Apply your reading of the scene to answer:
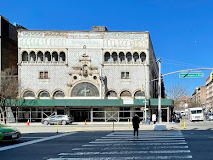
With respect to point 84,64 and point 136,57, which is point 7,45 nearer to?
point 84,64

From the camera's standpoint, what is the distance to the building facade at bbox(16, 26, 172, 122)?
154 ft

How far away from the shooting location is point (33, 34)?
47.2m

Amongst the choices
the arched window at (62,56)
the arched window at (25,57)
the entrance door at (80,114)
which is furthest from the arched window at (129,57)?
the arched window at (25,57)

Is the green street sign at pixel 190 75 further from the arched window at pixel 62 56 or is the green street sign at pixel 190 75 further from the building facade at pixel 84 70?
the arched window at pixel 62 56

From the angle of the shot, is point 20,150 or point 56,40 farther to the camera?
point 56,40

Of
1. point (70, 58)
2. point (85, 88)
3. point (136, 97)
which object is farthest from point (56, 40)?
point (136, 97)

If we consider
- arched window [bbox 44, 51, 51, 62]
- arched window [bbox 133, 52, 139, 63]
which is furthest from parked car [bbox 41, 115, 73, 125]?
arched window [bbox 133, 52, 139, 63]

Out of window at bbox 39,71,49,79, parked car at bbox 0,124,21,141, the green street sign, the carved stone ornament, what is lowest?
parked car at bbox 0,124,21,141

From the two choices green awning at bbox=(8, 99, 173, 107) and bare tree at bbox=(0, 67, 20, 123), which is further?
green awning at bbox=(8, 99, 173, 107)

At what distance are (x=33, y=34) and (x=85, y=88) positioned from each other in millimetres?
12161

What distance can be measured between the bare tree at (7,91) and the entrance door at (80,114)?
937 centimetres

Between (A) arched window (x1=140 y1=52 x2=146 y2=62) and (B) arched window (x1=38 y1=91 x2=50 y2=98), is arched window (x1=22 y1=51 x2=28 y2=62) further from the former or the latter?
(A) arched window (x1=140 y1=52 x2=146 y2=62)

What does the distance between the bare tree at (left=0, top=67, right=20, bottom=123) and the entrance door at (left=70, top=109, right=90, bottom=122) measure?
30.8 feet

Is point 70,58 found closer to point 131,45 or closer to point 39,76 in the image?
point 39,76
